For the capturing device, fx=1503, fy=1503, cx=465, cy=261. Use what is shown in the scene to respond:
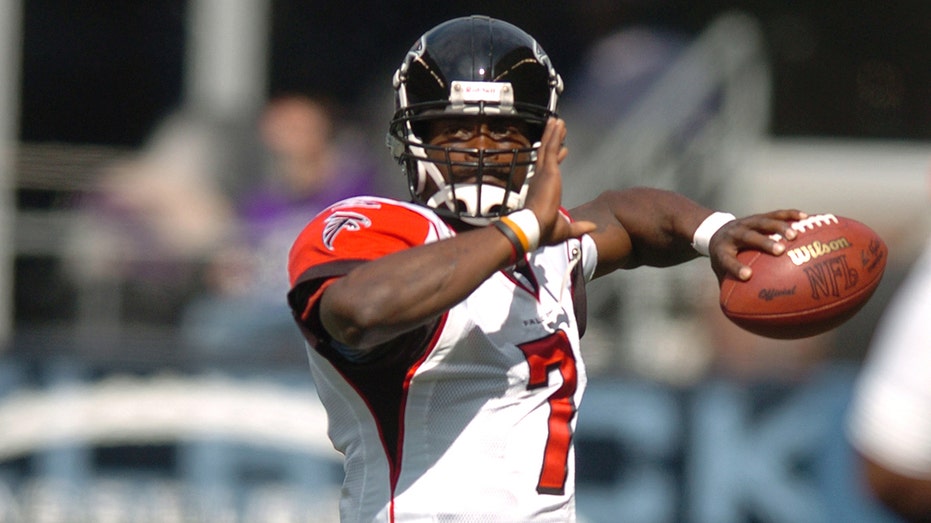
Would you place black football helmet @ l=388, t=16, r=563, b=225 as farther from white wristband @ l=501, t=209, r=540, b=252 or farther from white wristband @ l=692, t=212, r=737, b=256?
white wristband @ l=692, t=212, r=737, b=256

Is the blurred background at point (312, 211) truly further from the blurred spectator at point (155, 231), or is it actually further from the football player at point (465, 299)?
the football player at point (465, 299)

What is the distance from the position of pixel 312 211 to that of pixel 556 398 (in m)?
4.59

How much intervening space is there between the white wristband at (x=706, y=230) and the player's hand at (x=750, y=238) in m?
0.07

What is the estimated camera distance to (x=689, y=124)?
8969mm

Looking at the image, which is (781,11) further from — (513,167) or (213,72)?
(513,167)

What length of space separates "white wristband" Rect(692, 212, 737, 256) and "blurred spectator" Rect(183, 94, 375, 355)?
3854mm

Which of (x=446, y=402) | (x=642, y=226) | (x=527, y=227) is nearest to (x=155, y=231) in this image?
(x=642, y=226)

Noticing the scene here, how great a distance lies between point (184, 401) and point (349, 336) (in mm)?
4228

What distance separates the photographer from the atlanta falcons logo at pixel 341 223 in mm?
3294

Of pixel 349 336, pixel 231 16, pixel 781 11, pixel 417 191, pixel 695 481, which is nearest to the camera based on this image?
pixel 349 336

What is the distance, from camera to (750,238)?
3.58 m

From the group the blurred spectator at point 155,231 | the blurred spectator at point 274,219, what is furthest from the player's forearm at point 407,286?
the blurred spectator at point 155,231

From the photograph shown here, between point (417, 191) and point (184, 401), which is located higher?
point (417, 191)

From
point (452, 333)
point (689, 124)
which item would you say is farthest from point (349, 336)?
point (689, 124)
